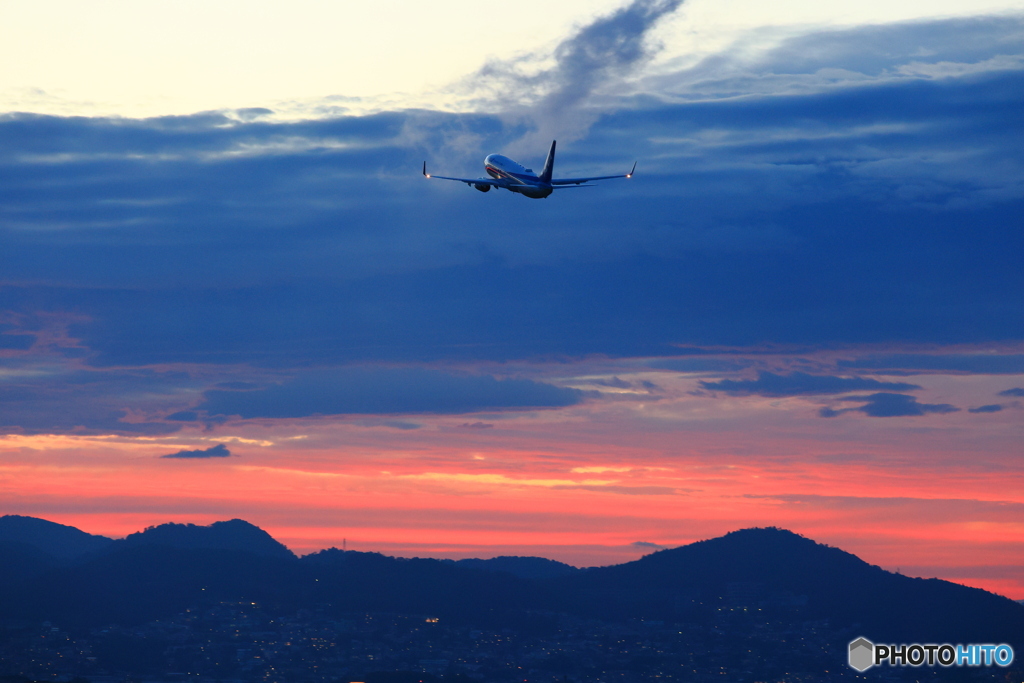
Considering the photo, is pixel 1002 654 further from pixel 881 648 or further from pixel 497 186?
pixel 497 186

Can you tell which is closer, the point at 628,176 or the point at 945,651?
the point at 945,651

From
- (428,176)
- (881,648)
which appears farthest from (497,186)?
(881,648)

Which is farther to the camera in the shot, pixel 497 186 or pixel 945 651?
pixel 497 186

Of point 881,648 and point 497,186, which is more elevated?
point 497,186

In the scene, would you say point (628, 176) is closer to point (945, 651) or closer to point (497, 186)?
point (497, 186)

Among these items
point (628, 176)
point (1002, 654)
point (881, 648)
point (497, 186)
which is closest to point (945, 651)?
point (1002, 654)

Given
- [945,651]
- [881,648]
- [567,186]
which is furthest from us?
[567,186]

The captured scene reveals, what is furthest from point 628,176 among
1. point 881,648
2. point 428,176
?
point 881,648

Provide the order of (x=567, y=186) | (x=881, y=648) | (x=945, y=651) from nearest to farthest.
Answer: (x=945, y=651)
(x=881, y=648)
(x=567, y=186)

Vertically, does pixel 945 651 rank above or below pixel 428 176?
below
